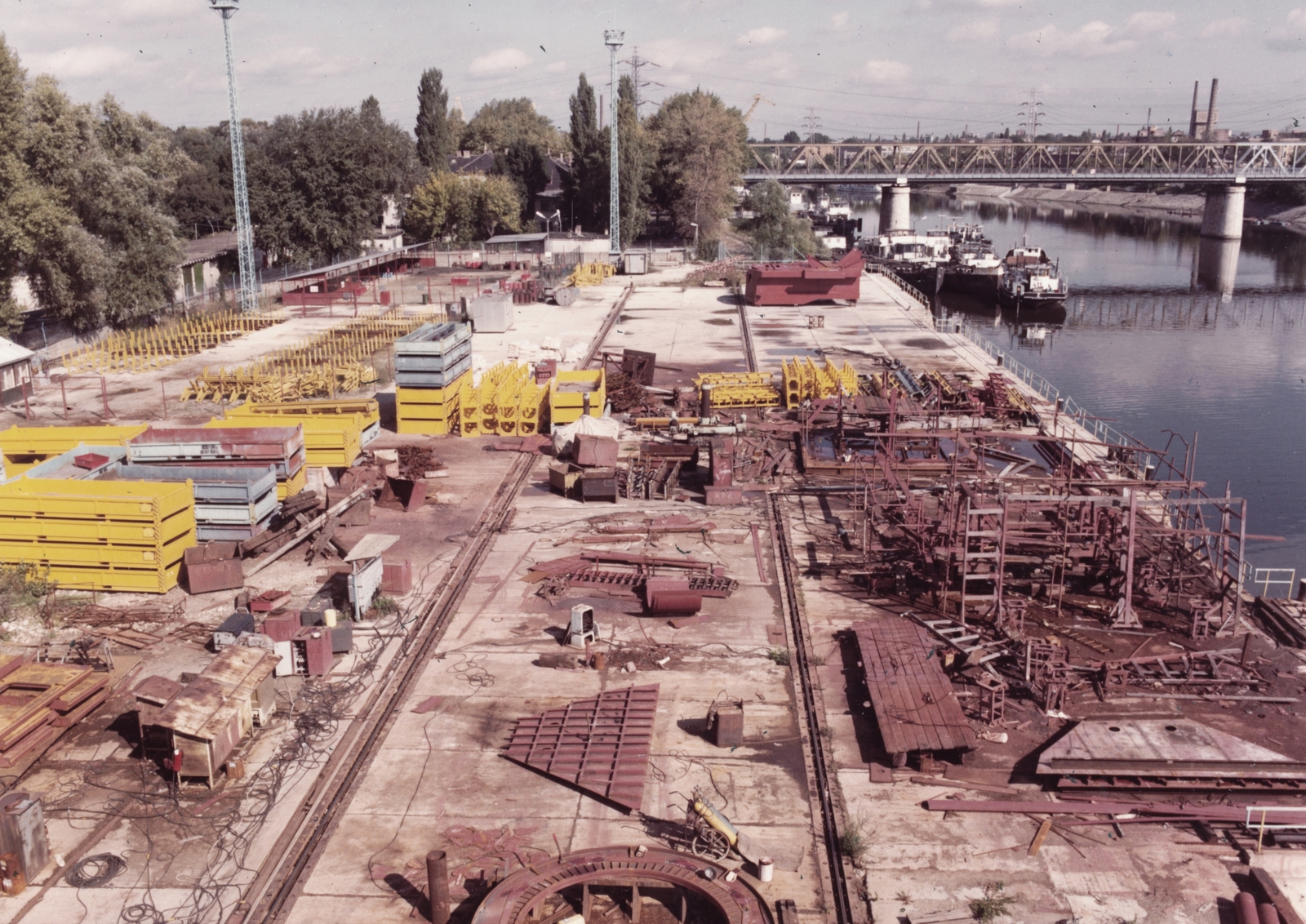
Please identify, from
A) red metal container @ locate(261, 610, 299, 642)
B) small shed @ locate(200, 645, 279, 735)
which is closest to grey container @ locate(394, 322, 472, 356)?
red metal container @ locate(261, 610, 299, 642)

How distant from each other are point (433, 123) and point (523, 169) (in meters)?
14.0

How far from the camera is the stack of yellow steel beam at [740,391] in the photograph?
3316 cm

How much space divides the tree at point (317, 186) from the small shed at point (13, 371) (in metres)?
32.2

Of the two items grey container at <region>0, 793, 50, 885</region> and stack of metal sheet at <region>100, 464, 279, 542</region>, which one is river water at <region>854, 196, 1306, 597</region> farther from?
grey container at <region>0, 793, 50, 885</region>

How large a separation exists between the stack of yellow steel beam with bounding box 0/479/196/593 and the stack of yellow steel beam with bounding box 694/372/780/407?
17.4 m

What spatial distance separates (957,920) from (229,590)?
14.5 meters

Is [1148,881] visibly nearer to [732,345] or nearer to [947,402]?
[947,402]

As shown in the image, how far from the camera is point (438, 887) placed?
11219 millimetres

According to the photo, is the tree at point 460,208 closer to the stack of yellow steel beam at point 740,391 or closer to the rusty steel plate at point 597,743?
the stack of yellow steel beam at point 740,391

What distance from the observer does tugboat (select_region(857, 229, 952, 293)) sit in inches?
3071

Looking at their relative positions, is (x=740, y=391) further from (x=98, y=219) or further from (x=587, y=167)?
(x=587, y=167)

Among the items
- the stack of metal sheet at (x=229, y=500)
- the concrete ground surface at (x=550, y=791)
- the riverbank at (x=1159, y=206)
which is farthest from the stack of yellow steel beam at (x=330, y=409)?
the riverbank at (x=1159, y=206)

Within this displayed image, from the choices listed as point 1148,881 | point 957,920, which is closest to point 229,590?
point 957,920

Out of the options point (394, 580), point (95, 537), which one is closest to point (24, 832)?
point (394, 580)
